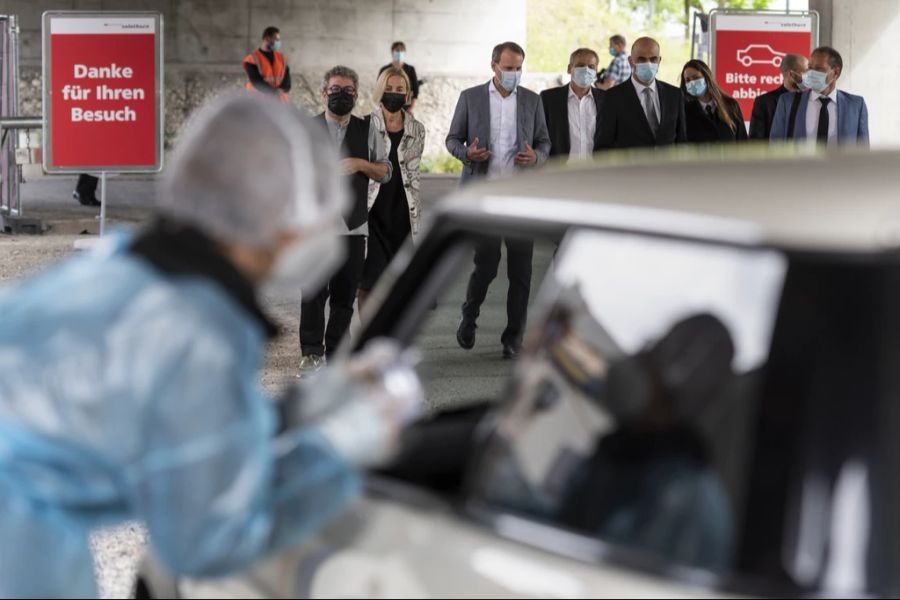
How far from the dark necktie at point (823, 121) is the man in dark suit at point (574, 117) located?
5.90ft

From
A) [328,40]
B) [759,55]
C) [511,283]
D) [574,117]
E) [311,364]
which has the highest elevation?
[328,40]

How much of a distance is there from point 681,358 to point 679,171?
0.33 m

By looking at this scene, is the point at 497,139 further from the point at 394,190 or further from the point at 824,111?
the point at 824,111

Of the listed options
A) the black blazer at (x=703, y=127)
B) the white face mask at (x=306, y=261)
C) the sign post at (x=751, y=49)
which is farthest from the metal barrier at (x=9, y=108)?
the white face mask at (x=306, y=261)

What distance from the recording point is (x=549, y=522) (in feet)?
7.60

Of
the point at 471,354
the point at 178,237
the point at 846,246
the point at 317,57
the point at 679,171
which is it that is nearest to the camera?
the point at 846,246

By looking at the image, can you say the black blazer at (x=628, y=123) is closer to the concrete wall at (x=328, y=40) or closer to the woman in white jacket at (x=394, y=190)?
the woman in white jacket at (x=394, y=190)

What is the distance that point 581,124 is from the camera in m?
10.5

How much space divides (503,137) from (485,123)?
137mm

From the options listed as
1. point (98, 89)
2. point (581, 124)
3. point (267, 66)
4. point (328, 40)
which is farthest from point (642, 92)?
point (328, 40)

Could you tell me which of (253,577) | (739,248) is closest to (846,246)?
(739,248)

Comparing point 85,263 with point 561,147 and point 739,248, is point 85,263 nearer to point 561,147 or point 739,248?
point 739,248

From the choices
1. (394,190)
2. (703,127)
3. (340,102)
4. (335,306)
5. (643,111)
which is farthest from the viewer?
(703,127)

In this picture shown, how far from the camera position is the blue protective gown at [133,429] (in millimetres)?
2078
